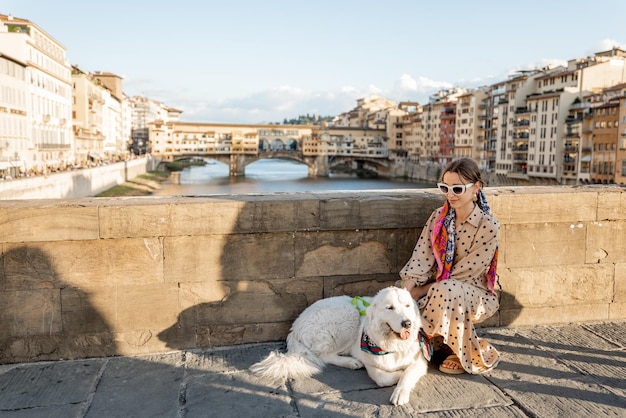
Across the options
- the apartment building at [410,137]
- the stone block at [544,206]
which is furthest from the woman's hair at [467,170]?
the apartment building at [410,137]

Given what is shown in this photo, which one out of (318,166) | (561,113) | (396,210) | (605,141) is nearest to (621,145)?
(605,141)

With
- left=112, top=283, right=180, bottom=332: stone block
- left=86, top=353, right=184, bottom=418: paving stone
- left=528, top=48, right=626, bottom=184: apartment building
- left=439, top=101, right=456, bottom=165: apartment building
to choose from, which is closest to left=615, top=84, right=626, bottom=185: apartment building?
left=528, top=48, right=626, bottom=184: apartment building

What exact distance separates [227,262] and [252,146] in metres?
91.0

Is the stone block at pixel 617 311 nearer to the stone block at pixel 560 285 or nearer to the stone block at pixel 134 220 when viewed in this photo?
the stone block at pixel 560 285

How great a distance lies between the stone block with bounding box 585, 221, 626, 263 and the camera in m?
4.34

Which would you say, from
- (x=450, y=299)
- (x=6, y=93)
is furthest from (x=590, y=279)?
(x=6, y=93)

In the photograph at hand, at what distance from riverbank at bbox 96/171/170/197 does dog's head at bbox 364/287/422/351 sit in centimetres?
4352

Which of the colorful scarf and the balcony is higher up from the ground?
the balcony

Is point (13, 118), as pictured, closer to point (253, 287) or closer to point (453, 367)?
point (253, 287)

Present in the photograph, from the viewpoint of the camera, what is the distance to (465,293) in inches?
132

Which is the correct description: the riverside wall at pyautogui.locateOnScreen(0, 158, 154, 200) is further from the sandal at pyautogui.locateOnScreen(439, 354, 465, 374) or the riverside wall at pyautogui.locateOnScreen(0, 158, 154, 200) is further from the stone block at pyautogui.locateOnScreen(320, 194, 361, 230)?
the sandal at pyautogui.locateOnScreen(439, 354, 465, 374)

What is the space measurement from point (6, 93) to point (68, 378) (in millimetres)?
39564

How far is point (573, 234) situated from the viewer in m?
4.30

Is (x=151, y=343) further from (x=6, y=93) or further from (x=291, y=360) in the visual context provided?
(x=6, y=93)
